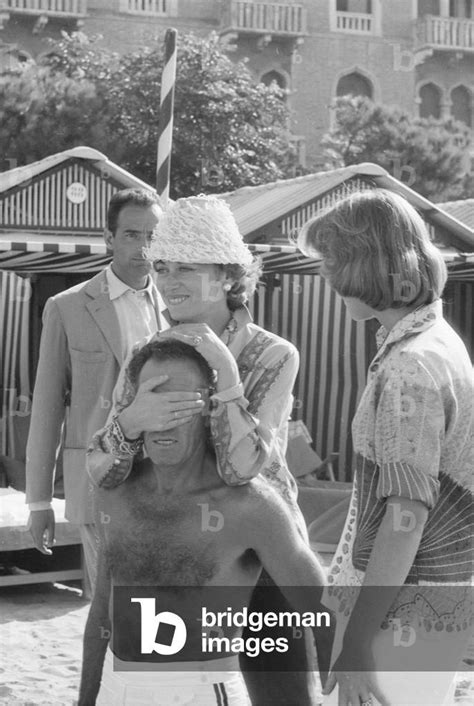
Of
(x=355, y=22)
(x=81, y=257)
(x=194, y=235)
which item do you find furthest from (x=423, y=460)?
(x=355, y=22)

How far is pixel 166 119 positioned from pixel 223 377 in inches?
126

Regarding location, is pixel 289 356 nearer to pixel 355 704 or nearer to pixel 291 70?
pixel 355 704

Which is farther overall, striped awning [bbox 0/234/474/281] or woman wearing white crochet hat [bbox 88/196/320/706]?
striped awning [bbox 0/234/474/281]

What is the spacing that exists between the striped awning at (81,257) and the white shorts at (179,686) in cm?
573

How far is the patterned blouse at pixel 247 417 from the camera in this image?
2.41m

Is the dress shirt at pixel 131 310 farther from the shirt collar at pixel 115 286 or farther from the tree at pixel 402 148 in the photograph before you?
the tree at pixel 402 148

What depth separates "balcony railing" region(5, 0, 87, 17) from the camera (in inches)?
1340

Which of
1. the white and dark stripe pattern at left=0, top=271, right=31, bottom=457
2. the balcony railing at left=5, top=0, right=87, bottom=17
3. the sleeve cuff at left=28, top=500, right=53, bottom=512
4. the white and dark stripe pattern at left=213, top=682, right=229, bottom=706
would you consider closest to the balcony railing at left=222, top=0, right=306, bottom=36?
the balcony railing at left=5, top=0, right=87, bottom=17

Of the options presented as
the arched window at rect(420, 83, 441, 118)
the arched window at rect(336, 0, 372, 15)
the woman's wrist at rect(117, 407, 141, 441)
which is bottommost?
the woman's wrist at rect(117, 407, 141, 441)

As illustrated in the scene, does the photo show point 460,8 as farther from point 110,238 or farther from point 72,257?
point 110,238

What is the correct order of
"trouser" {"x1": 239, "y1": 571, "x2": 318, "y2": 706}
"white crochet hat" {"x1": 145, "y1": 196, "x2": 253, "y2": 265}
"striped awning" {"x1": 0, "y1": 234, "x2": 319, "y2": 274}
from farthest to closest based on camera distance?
1. "striped awning" {"x1": 0, "y1": 234, "x2": 319, "y2": 274}
2. "trouser" {"x1": 239, "y1": 571, "x2": 318, "y2": 706}
3. "white crochet hat" {"x1": 145, "y1": 196, "x2": 253, "y2": 265}

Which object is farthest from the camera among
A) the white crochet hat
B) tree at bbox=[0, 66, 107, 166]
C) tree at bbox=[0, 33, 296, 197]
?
tree at bbox=[0, 33, 296, 197]

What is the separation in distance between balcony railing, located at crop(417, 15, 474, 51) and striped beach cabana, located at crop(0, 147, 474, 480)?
1156 inches

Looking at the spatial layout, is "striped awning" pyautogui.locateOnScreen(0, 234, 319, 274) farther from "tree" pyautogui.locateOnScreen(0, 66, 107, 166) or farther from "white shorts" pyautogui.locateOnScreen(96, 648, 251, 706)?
"tree" pyautogui.locateOnScreen(0, 66, 107, 166)
